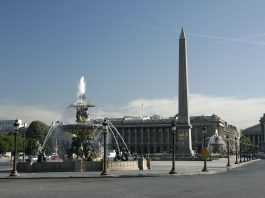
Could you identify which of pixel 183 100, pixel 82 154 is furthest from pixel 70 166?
pixel 183 100

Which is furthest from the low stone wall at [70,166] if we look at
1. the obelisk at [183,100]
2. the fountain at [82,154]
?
the obelisk at [183,100]

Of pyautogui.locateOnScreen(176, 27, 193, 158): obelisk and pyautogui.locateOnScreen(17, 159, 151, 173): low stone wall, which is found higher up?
pyautogui.locateOnScreen(176, 27, 193, 158): obelisk

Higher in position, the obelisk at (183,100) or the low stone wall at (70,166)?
the obelisk at (183,100)

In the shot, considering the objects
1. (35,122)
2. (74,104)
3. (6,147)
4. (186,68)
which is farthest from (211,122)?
(74,104)

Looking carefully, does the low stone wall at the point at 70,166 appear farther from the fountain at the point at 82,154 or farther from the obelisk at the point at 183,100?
the obelisk at the point at 183,100

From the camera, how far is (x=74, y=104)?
1775 inches

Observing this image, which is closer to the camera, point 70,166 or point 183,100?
point 70,166

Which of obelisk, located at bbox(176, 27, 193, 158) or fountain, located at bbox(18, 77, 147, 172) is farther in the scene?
obelisk, located at bbox(176, 27, 193, 158)

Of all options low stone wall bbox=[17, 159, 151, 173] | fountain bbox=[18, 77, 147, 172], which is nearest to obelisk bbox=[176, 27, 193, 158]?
fountain bbox=[18, 77, 147, 172]

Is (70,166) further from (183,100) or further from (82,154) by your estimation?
(183,100)

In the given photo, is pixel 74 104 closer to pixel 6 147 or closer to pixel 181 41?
pixel 181 41

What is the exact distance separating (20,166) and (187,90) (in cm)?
4197

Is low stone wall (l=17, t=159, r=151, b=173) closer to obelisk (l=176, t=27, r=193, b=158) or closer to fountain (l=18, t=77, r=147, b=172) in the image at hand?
fountain (l=18, t=77, r=147, b=172)

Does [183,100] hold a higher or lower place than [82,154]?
higher
